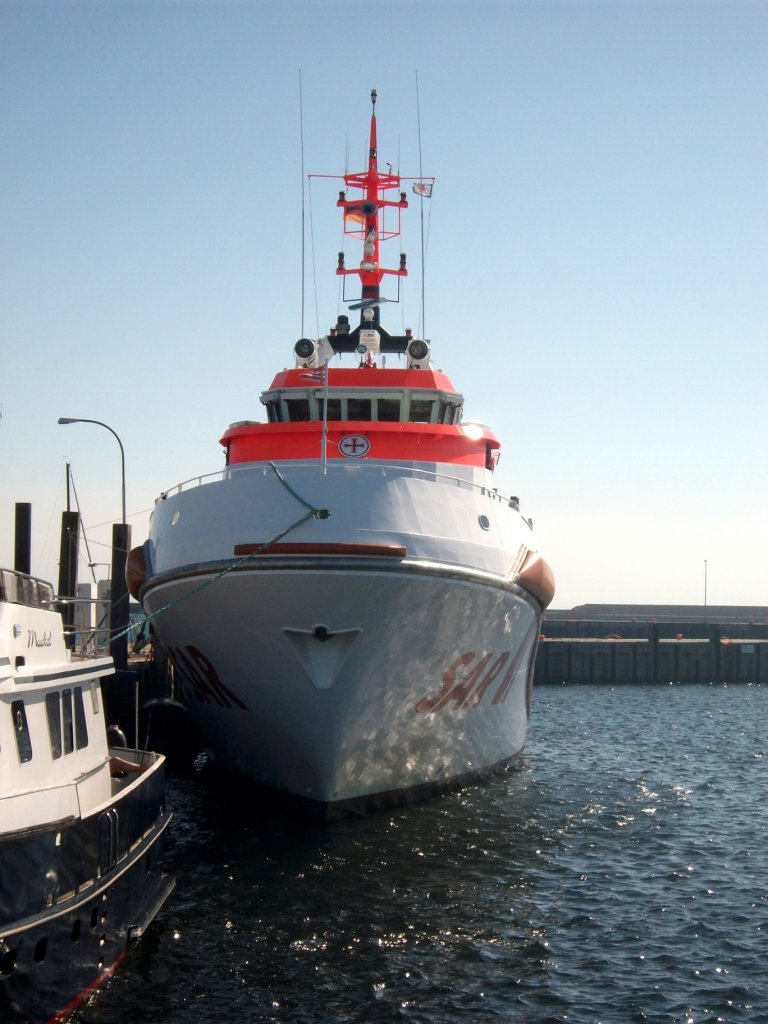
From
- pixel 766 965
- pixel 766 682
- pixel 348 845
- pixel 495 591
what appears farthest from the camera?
pixel 766 682

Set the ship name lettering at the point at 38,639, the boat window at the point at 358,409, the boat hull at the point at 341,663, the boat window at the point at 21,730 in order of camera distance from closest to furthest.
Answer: the boat window at the point at 21,730
the ship name lettering at the point at 38,639
the boat hull at the point at 341,663
the boat window at the point at 358,409

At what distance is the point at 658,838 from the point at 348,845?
205 inches

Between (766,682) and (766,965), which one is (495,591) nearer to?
(766,965)

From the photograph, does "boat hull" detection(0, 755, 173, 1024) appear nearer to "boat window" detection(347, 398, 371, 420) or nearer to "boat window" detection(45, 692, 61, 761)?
"boat window" detection(45, 692, 61, 761)

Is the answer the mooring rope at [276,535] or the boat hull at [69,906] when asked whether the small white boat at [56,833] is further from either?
the mooring rope at [276,535]

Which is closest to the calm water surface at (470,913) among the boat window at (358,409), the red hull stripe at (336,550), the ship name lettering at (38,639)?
the ship name lettering at (38,639)

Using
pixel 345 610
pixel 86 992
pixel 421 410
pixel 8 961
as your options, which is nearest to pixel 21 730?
pixel 8 961

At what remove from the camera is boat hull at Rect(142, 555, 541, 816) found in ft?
48.8

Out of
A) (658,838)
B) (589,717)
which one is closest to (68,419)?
(658,838)

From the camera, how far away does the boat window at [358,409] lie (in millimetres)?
20031

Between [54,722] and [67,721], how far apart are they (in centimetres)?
50

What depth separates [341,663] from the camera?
14977mm

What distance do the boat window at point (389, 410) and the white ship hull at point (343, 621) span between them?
3.42 m

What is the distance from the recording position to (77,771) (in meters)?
11.5
